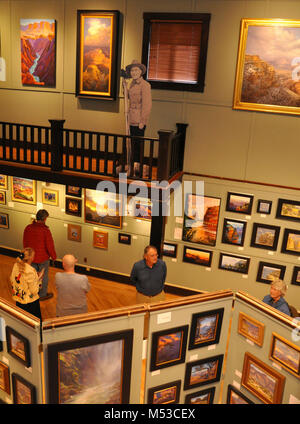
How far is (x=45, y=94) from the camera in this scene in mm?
7320

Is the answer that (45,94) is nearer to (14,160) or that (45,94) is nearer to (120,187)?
(14,160)

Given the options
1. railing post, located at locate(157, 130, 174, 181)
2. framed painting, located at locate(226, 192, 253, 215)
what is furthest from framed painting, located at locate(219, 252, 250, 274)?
railing post, located at locate(157, 130, 174, 181)

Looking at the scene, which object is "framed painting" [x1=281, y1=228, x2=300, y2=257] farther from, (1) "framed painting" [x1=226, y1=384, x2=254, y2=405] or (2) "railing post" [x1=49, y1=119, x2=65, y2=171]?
(2) "railing post" [x1=49, y1=119, x2=65, y2=171]

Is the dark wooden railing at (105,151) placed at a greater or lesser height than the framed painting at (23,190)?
greater

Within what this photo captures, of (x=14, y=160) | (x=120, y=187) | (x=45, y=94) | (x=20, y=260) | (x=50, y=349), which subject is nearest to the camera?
(x=50, y=349)

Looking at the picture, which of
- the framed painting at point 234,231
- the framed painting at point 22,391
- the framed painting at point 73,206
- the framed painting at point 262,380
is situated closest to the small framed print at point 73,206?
the framed painting at point 73,206

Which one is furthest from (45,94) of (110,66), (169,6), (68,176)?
(169,6)

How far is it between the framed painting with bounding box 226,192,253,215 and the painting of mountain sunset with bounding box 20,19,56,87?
3.89m

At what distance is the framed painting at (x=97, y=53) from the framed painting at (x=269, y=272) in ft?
12.8

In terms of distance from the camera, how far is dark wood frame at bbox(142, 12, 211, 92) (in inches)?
237

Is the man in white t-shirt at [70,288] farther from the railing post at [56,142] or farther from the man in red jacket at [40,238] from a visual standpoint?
the railing post at [56,142]

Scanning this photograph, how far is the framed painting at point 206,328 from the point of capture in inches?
134

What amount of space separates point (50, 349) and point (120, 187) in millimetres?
3290

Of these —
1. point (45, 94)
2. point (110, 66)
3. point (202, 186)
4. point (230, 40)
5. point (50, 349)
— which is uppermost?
point (230, 40)
